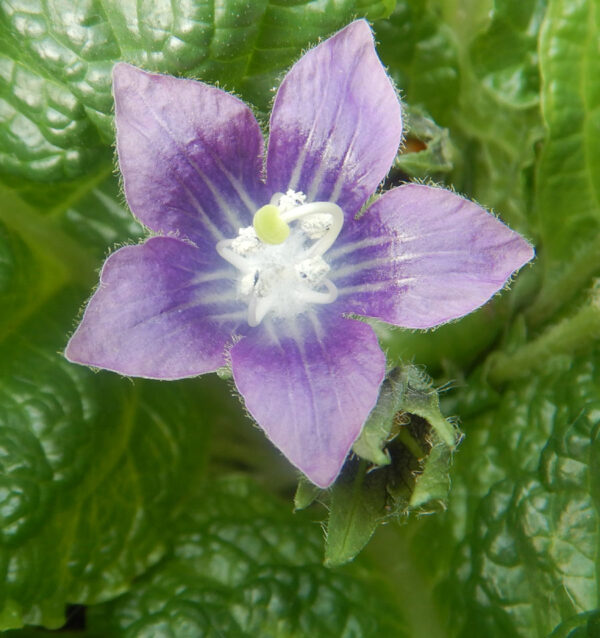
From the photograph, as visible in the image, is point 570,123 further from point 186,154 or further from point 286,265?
point 186,154

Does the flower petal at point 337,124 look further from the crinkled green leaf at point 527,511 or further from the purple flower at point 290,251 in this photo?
the crinkled green leaf at point 527,511

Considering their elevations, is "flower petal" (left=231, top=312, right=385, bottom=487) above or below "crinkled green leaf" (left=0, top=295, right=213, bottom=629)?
above

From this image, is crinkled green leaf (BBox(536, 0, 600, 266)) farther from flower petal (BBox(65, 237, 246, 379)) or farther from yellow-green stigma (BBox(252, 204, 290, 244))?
flower petal (BBox(65, 237, 246, 379))

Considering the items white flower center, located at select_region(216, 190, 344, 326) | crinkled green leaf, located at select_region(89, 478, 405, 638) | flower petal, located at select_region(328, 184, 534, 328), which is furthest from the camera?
crinkled green leaf, located at select_region(89, 478, 405, 638)

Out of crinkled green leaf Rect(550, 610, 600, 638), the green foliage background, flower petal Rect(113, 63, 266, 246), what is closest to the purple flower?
flower petal Rect(113, 63, 266, 246)

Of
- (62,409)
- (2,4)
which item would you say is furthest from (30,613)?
(2,4)

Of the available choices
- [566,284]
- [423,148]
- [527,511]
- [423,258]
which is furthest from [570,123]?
[527,511]

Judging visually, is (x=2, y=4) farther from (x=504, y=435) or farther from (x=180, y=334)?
(x=504, y=435)

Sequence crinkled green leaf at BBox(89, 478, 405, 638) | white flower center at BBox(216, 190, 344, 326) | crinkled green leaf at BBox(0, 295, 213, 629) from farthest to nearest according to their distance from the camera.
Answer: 1. crinkled green leaf at BBox(89, 478, 405, 638)
2. crinkled green leaf at BBox(0, 295, 213, 629)
3. white flower center at BBox(216, 190, 344, 326)

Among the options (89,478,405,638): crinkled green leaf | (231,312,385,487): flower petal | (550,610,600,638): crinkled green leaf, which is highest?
(231,312,385,487): flower petal
